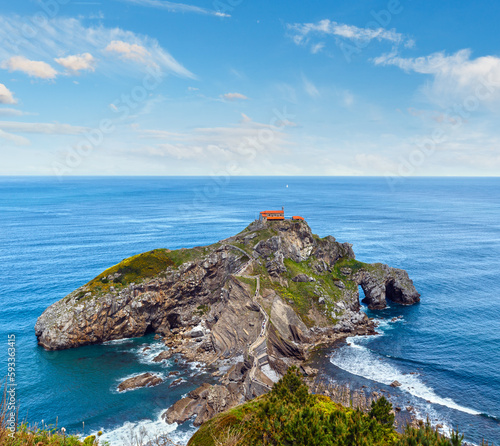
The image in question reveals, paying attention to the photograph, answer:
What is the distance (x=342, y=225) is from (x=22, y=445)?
176m

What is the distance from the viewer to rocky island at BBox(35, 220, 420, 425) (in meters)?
64.9

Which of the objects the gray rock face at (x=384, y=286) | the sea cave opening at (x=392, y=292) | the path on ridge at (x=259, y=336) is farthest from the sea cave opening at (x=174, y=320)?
the sea cave opening at (x=392, y=292)

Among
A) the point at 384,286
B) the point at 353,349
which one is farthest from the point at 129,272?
the point at 384,286

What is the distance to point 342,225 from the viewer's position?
181125 millimetres

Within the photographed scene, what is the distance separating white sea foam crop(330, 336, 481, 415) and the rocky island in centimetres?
566

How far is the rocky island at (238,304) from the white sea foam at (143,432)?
2.99 metres

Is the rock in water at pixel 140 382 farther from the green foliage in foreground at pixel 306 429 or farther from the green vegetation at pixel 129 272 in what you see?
the green vegetation at pixel 129 272

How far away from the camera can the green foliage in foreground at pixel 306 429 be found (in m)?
26.8

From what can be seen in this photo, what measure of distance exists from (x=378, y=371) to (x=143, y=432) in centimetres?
4050

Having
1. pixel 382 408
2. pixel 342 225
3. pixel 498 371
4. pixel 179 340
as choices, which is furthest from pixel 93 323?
pixel 342 225

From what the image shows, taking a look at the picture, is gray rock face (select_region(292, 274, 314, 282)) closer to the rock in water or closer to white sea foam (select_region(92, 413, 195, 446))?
the rock in water

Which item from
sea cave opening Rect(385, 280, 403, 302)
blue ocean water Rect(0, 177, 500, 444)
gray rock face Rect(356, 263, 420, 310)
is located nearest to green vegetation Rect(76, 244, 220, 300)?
blue ocean water Rect(0, 177, 500, 444)

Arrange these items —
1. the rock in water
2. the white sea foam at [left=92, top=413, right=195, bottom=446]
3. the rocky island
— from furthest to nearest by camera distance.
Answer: the rocky island
the rock in water
the white sea foam at [left=92, top=413, right=195, bottom=446]

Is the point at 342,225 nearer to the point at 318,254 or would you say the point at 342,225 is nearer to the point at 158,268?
the point at 318,254
